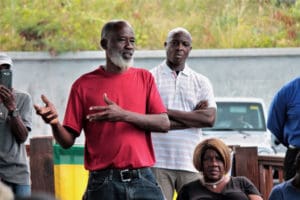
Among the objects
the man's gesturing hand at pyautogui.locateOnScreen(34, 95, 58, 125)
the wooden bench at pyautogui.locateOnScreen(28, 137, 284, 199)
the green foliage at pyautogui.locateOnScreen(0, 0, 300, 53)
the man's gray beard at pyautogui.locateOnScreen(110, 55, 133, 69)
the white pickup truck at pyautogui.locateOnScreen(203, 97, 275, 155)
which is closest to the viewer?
the man's gesturing hand at pyautogui.locateOnScreen(34, 95, 58, 125)

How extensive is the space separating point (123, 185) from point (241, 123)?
1090 cm

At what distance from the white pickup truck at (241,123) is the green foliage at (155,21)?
21.6 feet

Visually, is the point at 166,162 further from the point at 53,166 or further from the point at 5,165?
the point at 53,166

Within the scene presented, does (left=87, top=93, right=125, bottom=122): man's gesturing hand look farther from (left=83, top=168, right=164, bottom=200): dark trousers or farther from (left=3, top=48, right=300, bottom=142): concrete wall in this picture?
(left=3, top=48, right=300, bottom=142): concrete wall

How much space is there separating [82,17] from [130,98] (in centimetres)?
1818

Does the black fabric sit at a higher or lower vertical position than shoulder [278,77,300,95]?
lower

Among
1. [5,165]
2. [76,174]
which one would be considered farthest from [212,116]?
[76,174]

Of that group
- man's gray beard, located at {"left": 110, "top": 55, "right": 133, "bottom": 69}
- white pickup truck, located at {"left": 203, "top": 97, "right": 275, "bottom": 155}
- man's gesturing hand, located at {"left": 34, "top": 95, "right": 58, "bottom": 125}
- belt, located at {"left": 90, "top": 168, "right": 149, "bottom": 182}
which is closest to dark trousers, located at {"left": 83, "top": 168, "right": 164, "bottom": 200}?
belt, located at {"left": 90, "top": 168, "right": 149, "bottom": 182}

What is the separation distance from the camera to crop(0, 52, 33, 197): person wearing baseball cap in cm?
712

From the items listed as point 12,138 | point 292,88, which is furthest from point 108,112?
point 292,88

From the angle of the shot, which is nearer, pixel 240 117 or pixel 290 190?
pixel 290 190

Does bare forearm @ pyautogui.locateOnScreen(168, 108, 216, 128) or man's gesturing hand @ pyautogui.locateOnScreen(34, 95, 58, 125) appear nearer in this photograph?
man's gesturing hand @ pyautogui.locateOnScreen(34, 95, 58, 125)

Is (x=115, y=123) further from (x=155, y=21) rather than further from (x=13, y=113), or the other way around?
(x=155, y=21)

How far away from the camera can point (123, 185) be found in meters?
5.61
